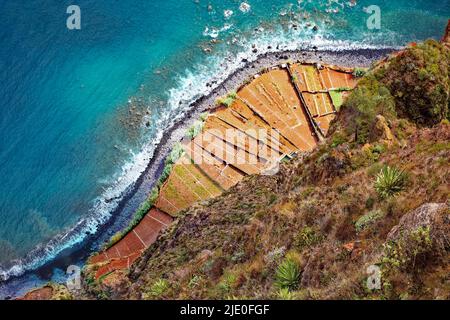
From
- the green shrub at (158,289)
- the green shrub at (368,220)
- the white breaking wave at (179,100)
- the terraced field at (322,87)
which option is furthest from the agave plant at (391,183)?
the white breaking wave at (179,100)

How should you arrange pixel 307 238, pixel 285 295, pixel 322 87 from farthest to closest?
pixel 322 87 < pixel 307 238 < pixel 285 295

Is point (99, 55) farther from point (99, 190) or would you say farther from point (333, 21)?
point (333, 21)

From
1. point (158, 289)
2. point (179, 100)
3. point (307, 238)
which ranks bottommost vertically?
point (158, 289)

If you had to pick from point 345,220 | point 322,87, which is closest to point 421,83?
point 345,220

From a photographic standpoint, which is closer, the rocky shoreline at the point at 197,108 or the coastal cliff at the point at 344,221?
the coastal cliff at the point at 344,221

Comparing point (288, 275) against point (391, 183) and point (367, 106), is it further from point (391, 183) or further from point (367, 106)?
point (367, 106)

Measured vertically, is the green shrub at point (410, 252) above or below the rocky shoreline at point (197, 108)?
below

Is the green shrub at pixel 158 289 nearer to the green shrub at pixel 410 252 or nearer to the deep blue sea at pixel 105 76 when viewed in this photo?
the green shrub at pixel 410 252
